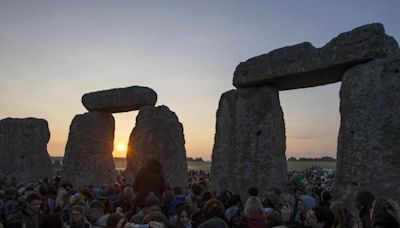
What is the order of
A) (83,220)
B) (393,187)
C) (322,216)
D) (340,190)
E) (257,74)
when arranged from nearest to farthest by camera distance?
(322,216)
(83,220)
(393,187)
(340,190)
(257,74)

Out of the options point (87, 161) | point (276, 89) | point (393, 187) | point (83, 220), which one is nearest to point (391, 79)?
point (393, 187)

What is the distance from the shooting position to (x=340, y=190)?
8.03 metres

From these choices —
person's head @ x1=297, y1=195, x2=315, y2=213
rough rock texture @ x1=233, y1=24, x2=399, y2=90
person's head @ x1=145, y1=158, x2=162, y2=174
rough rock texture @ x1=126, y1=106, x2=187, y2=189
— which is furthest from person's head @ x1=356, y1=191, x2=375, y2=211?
rough rock texture @ x1=126, y1=106, x2=187, y2=189

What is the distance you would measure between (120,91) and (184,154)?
10.2 feet

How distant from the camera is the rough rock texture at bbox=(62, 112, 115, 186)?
599 inches

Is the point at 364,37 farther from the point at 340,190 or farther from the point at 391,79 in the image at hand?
the point at 340,190

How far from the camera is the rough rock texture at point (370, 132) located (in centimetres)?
746

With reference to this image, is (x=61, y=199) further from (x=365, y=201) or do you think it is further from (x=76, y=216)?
(x=365, y=201)

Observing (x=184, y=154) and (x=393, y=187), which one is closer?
(x=393, y=187)

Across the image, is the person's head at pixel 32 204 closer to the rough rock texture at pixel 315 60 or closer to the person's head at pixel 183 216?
the person's head at pixel 183 216

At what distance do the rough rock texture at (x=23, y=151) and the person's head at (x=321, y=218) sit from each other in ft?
46.4

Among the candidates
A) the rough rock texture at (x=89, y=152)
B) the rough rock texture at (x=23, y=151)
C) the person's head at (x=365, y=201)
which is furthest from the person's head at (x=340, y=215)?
the rough rock texture at (x=23, y=151)

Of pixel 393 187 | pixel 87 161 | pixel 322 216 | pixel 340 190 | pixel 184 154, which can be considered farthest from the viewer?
pixel 87 161

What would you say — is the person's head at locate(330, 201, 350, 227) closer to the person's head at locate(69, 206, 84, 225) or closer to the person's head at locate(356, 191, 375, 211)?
the person's head at locate(356, 191, 375, 211)
